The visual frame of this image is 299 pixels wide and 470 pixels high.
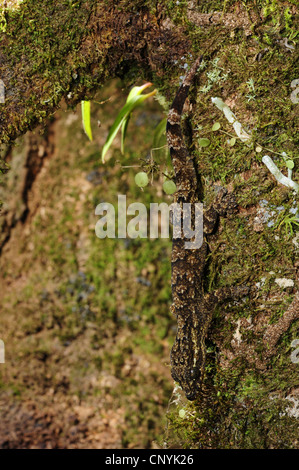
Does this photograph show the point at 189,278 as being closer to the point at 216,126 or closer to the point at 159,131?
the point at 216,126

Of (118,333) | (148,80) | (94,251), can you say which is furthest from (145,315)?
(148,80)

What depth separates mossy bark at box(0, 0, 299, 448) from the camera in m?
2.42

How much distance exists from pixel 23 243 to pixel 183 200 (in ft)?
11.1

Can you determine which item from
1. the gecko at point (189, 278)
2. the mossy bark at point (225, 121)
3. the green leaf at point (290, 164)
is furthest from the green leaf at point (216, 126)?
the green leaf at point (290, 164)

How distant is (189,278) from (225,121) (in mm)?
1104

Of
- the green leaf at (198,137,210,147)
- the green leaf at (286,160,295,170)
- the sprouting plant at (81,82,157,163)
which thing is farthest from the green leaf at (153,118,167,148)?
the green leaf at (286,160,295,170)

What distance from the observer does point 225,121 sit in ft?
8.23

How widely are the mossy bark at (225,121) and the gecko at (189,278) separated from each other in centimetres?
7

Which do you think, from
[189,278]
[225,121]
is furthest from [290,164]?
[189,278]

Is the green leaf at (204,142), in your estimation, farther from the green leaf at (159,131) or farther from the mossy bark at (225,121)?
the green leaf at (159,131)

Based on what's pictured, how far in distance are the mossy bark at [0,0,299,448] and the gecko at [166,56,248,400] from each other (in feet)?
0.23

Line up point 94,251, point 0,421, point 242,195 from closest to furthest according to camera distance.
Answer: point 242,195
point 0,421
point 94,251

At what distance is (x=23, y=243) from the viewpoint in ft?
17.7

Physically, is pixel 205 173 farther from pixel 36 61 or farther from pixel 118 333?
pixel 118 333
